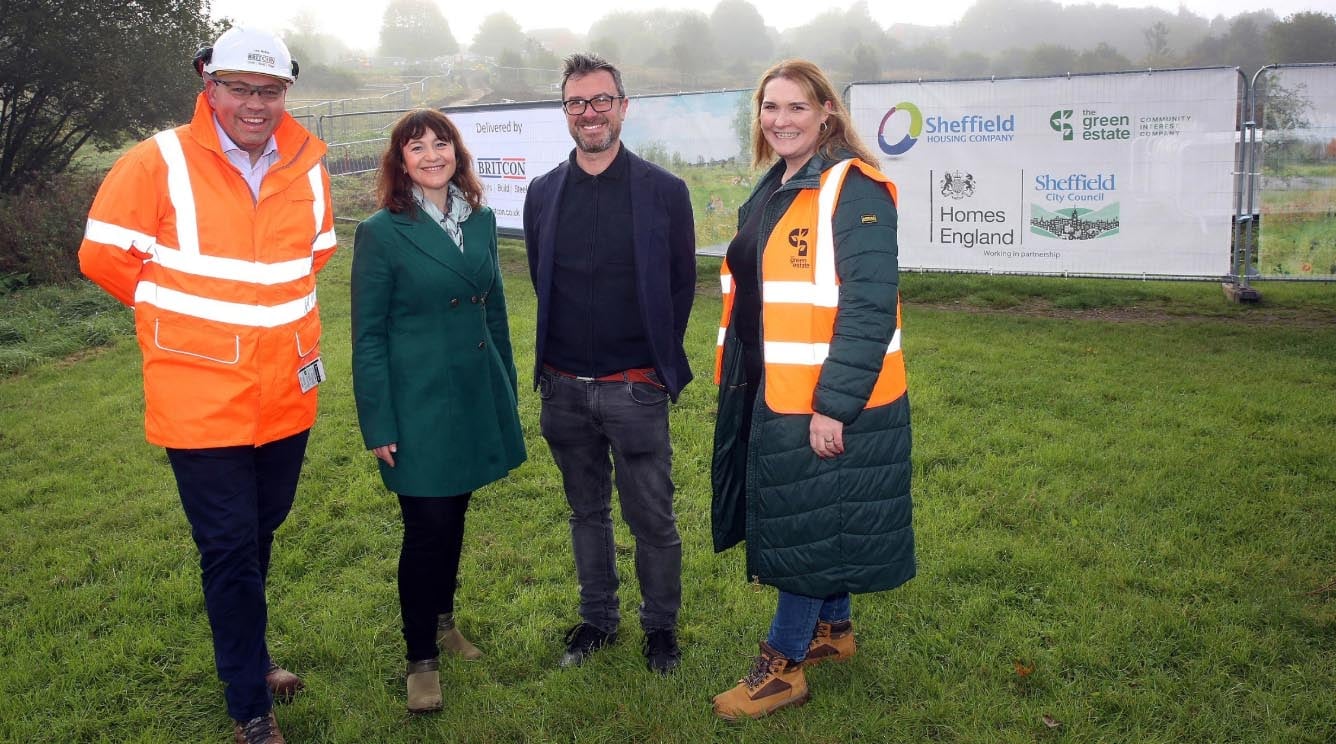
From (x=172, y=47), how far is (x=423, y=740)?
1830 centimetres

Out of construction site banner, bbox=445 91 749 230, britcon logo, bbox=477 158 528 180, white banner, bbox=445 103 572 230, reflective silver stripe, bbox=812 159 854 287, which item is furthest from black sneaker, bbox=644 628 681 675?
britcon logo, bbox=477 158 528 180

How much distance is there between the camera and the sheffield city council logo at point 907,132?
10.6 meters

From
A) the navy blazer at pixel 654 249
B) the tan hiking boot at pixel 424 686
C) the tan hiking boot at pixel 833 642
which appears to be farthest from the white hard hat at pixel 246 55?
the tan hiking boot at pixel 833 642

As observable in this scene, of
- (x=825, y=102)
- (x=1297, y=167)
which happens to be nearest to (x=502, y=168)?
(x=1297, y=167)

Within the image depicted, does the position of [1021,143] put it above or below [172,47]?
below

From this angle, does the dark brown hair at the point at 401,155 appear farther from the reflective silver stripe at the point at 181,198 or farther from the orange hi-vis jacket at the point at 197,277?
the reflective silver stripe at the point at 181,198

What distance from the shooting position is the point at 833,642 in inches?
149

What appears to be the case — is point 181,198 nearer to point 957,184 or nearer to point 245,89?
point 245,89

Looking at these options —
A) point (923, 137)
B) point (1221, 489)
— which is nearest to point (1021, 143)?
point (923, 137)

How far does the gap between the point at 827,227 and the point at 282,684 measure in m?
2.61

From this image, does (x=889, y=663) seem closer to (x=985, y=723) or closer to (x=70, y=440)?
(x=985, y=723)

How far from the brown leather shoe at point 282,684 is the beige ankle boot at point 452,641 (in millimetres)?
549

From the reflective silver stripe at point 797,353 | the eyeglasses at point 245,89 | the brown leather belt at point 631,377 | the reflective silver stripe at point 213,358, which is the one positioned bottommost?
the brown leather belt at point 631,377

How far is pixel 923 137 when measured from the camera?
10.6 m
